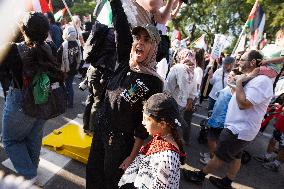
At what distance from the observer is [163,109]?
219 centimetres

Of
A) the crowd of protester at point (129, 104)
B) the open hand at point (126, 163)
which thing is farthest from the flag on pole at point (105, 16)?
the open hand at point (126, 163)

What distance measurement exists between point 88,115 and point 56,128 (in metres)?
0.68

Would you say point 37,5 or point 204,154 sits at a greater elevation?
point 37,5

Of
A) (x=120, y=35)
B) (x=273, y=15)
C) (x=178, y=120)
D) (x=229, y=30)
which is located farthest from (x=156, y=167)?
(x=229, y=30)

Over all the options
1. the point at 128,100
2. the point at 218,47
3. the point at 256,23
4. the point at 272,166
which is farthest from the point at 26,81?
the point at 256,23

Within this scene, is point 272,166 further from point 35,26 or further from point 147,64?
point 35,26

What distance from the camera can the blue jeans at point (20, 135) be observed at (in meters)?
3.07

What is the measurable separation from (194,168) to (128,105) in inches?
105

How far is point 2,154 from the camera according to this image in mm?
3996

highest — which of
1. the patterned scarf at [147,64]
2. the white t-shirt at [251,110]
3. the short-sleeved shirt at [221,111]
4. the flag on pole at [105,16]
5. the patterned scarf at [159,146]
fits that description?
the flag on pole at [105,16]

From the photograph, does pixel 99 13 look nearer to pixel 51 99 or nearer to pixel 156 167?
pixel 51 99

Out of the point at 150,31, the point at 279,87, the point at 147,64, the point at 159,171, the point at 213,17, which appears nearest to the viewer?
the point at 159,171

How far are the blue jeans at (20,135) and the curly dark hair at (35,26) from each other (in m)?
0.55

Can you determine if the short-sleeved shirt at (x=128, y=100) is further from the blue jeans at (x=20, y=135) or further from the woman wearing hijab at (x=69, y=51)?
the woman wearing hijab at (x=69, y=51)
